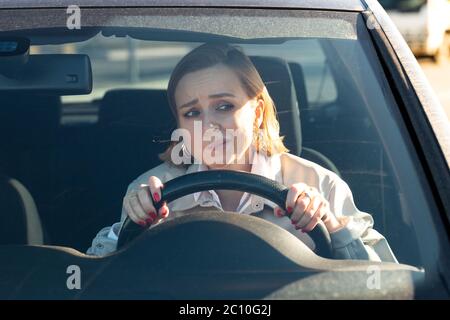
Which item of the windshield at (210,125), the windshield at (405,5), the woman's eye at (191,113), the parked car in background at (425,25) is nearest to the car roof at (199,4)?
the windshield at (210,125)

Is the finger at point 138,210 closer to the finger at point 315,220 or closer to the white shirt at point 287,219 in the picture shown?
the white shirt at point 287,219

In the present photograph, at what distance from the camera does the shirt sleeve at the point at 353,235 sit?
2.19 m

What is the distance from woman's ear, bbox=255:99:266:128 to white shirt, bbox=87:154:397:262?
0.09 m

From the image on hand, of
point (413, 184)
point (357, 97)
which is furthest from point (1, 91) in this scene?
point (413, 184)

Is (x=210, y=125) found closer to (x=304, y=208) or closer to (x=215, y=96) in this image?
(x=215, y=96)

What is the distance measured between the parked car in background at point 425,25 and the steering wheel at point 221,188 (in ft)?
51.3

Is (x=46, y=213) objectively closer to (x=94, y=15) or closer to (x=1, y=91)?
(x=1, y=91)

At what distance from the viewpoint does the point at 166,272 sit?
2023 mm

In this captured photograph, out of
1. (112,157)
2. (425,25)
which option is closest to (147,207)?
(112,157)

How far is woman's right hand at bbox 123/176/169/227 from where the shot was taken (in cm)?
223

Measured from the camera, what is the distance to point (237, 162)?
238cm
